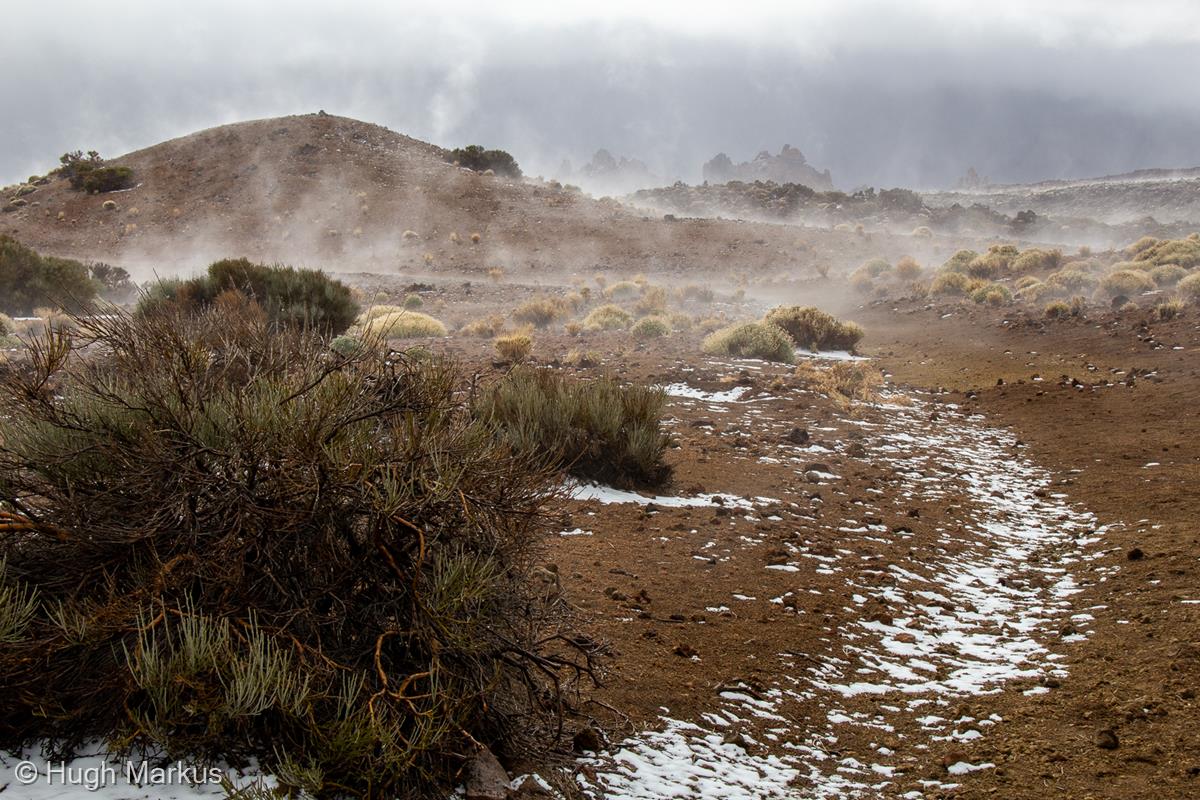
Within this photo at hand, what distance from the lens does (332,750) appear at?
227 cm

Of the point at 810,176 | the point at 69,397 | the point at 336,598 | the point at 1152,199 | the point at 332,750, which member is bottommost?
the point at 332,750

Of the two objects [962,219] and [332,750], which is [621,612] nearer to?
[332,750]

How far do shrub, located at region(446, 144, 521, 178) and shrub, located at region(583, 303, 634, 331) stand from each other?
33.0 metres

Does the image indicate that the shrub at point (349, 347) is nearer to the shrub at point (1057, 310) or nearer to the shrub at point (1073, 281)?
the shrub at point (1057, 310)

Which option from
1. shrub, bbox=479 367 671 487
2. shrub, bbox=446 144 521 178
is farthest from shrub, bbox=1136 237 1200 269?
shrub, bbox=446 144 521 178

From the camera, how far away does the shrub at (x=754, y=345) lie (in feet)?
51.0

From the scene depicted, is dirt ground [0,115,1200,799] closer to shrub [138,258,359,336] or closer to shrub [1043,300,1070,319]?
shrub [1043,300,1070,319]

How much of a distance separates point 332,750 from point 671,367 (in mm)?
11572

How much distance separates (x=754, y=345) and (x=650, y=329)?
2.82 m

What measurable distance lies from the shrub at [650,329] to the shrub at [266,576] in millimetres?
14451

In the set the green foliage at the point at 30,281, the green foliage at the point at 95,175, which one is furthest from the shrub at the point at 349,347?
the green foliage at the point at 95,175

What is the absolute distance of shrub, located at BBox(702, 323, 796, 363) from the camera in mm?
15531

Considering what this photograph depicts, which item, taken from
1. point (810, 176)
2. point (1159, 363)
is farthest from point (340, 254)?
point (810, 176)

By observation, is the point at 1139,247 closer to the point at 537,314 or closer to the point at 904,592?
the point at 537,314
